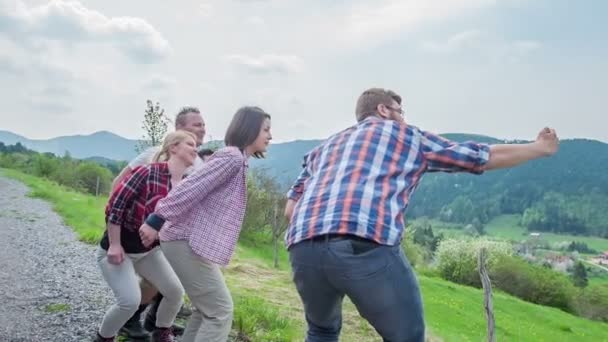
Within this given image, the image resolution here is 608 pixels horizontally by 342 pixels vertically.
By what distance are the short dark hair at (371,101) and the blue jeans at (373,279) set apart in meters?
0.86

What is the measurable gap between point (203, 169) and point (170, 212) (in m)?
0.35

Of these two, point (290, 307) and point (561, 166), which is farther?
point (561, 166)

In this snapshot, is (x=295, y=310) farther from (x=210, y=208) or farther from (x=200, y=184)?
(x=200, y=184)

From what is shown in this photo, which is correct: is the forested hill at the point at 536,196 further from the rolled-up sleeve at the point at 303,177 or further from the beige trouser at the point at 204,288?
the rolled-up sleeve at the point at 303,177

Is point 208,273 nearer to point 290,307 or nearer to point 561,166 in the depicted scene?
point 290,307

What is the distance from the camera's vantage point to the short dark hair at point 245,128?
4086 millimetres

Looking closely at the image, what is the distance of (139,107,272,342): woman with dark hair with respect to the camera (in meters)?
3.88

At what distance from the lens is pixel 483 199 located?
543 ft

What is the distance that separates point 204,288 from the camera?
3988mm

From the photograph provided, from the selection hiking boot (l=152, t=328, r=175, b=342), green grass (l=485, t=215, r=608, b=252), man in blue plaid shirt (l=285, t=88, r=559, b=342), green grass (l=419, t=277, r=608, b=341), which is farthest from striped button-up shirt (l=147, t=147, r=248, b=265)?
green grass (l=485, t=215, r=608, b=252)

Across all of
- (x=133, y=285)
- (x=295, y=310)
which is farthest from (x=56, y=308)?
(x=295, y=310)

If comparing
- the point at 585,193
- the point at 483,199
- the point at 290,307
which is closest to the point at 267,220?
the point at 290,307

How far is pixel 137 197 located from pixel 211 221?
965 millimetres

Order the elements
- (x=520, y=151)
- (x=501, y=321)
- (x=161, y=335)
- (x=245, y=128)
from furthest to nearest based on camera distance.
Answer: (x=501, y=321) < (x=161, y=335) < (x=245, y=128) < (x=520, y=151)
